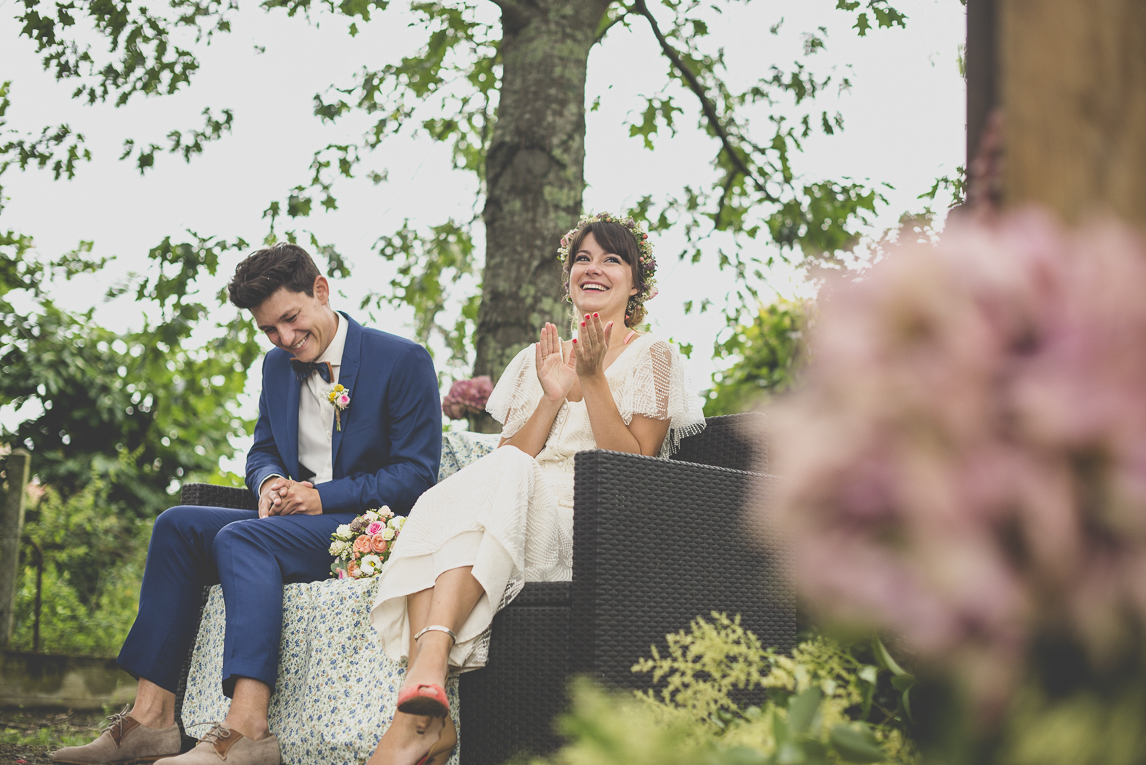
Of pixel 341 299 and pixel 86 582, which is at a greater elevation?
pixel 341 299

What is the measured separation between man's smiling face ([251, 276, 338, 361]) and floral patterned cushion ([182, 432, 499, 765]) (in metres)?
0.84

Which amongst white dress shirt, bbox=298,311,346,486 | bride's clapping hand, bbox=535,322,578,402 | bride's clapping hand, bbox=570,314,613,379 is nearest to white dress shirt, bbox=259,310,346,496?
white dress shirt, bbox=298,311,346,486

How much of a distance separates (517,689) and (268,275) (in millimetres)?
1601

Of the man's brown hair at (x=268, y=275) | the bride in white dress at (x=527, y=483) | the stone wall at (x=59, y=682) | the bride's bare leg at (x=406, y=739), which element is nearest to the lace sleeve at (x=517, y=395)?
the bride in white dress at (x=527, y=483)

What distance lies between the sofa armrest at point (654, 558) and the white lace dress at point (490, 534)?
0.76 ft

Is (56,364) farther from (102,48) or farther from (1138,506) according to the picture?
(1138,506)

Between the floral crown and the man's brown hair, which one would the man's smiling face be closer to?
the man's brown hair

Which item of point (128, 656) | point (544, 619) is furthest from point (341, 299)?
point (544, 619)

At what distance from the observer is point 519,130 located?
15.5ft

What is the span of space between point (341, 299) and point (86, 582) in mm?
2503

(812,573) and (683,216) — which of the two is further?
(683,216)

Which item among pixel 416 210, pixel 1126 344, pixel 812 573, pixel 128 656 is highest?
pixel 416 210

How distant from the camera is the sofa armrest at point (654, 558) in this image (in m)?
1.99

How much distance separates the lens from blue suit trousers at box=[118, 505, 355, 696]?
2.43 metres
